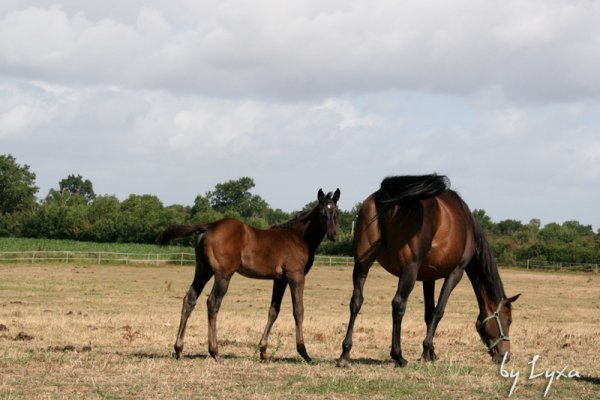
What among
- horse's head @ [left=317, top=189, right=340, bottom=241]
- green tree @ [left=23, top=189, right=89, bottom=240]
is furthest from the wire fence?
horse's head @ [left=317, top=189, right=340, bottom=241]

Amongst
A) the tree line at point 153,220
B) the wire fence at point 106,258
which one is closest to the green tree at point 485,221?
the tree line at point 153,220

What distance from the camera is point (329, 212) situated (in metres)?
12.5

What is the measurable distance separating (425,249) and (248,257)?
2548mm

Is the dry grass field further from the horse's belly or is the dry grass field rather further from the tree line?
the tree line

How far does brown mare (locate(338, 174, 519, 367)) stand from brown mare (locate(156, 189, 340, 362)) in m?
0.77

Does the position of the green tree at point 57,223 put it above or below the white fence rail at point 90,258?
above

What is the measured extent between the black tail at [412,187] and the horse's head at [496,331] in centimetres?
193

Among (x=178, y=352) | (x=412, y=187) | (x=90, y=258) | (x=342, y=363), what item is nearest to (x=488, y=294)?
(x=412, y=187)

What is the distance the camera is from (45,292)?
1225 inches

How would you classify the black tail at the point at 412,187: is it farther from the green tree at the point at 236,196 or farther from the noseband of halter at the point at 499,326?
the green tree at the point at 236,196

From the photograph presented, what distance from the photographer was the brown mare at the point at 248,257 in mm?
12172

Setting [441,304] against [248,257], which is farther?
[248,257]

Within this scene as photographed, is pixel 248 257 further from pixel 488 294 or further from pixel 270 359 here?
pixel 488 294

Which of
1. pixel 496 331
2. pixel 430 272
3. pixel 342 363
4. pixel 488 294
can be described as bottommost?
pixel 342 363
